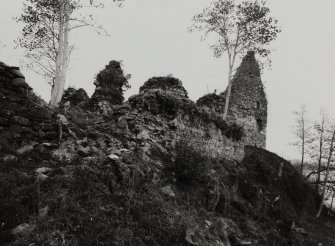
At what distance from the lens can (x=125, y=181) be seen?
6.25 m

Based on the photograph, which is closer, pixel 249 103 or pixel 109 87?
pixel 109 87

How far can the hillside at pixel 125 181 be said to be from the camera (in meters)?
4.64

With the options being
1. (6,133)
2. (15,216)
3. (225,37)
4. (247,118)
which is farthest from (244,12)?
(15,216)

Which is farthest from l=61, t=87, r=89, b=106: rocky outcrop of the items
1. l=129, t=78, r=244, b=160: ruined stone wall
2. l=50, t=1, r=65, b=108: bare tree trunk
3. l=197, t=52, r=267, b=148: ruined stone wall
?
l=197, t=52, r=267, b=148: ruined stone wall

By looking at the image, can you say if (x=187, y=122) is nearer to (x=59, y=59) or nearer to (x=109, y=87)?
(x=59, y=59)

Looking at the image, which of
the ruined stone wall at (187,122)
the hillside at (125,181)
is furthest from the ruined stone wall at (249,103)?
the hillside at (125,181)

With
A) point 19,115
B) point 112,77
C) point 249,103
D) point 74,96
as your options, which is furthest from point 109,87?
point 249,103

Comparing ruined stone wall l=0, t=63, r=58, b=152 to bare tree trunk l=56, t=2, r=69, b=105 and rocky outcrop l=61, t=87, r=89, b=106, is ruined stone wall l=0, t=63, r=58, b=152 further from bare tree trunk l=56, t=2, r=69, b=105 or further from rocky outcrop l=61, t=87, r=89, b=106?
rocky outcrop l=61, t=87, r=89, b=106

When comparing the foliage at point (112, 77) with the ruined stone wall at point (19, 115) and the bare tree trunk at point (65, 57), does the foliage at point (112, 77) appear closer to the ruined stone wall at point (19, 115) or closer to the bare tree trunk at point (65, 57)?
the bare tree trunk at point (65, 57)

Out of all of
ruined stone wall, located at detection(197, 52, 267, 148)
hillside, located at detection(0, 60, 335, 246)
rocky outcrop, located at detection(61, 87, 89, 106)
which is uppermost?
ruined stone wall, located at detection(197, 52, 267, 148)

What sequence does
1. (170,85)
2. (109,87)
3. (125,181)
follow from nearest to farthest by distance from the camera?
(125,181) → (170,85) → (109,87)

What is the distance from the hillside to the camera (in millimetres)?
4637

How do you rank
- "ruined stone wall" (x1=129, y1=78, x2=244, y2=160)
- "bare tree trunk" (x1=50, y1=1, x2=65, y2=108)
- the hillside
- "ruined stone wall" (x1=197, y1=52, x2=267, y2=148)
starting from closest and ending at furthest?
the hillside, "ruined stone wall" (x1=129, y1=78, x2=244, y2=160), "bare tree trunk" (x1=50, y1=1, x2=65, y2=108), "ruined stone wall" (x1=197, y1=52, x2=267, y2=148)

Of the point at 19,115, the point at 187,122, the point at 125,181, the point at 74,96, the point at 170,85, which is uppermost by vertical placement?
the point at 170,85
